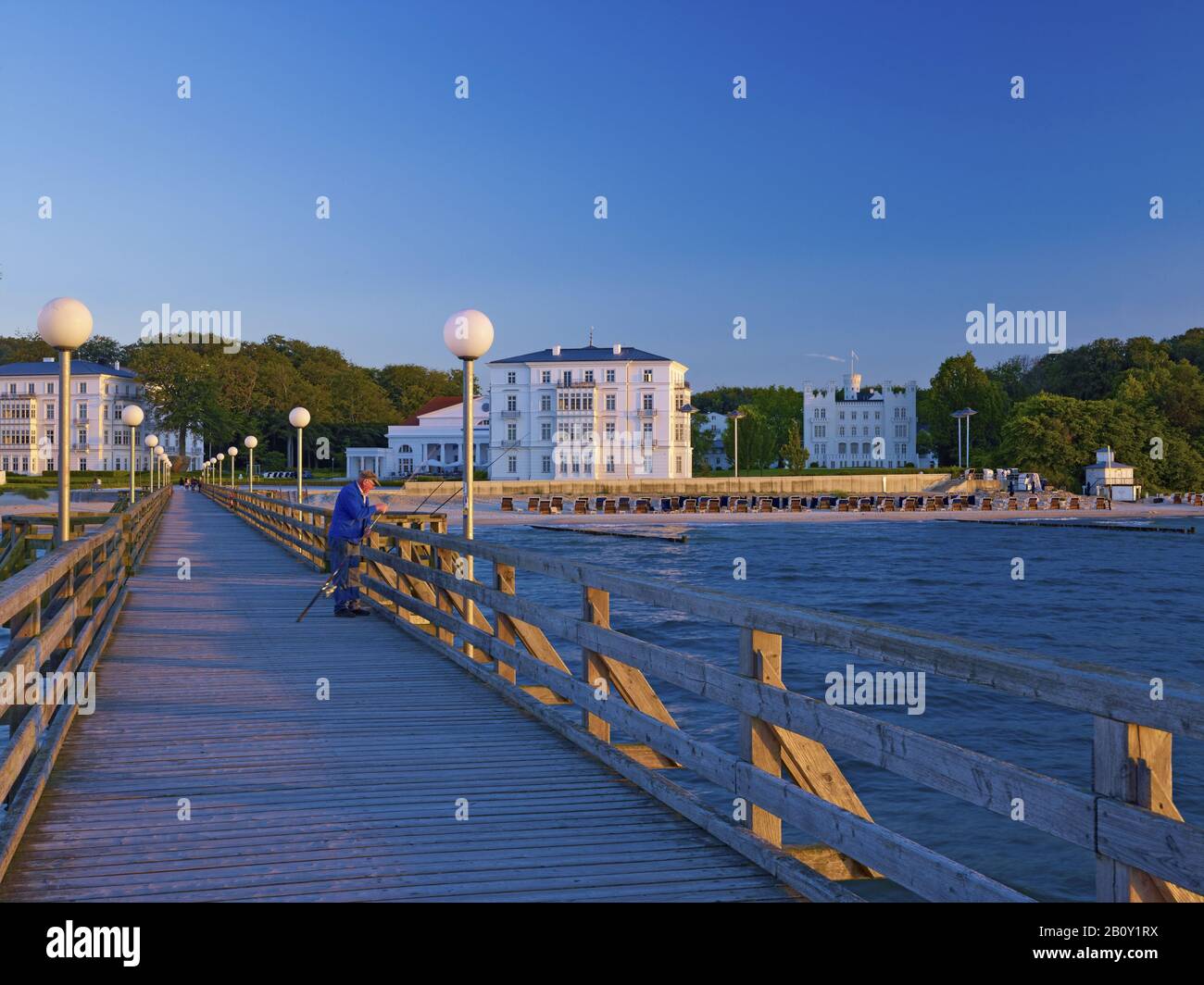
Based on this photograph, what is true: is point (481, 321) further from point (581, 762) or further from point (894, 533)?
point (894, 533)

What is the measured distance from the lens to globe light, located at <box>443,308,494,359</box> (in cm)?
→ 1118

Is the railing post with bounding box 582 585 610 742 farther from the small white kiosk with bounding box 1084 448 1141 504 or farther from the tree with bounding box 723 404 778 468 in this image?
the tree with bounding box 723 404 778 468

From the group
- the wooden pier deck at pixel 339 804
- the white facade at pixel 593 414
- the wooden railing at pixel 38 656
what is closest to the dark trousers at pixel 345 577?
the wooden railing at pixel 38 656

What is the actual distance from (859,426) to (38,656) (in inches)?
5171

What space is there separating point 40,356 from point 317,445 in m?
50.4

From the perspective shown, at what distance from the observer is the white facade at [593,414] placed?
318 feet

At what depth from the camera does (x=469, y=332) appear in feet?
36.8

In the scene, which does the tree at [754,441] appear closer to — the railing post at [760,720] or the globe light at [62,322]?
the globe light at [62,322]

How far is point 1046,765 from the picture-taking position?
12.3 meters

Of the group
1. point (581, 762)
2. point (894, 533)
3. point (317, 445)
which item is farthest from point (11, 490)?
point (581, 762)

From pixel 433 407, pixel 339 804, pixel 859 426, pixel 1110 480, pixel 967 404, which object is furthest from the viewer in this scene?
pixel 859 426

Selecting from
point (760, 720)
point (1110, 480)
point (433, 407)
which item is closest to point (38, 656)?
point (760, 720)

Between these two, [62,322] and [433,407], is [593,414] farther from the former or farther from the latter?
[62,322]

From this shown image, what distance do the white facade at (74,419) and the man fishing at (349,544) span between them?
4508 inches
